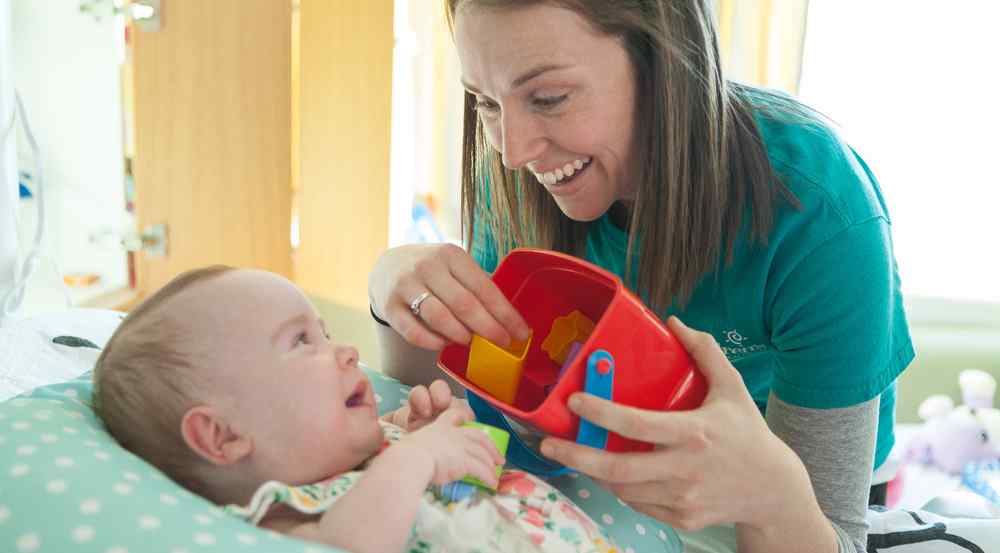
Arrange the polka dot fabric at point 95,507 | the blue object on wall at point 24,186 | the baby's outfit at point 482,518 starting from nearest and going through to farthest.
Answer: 1. the polka dot fabric at point 95,507
2. the baby's outfit at point 482,518
3. the blue object on wall at point 24,186

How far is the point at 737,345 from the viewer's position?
3.83 feet

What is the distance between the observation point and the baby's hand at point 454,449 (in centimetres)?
81

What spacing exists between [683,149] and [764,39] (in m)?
1.76

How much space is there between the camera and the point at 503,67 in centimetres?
98

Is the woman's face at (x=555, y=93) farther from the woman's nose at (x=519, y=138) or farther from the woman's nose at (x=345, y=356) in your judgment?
the woman's nose at (x=345, y=356)

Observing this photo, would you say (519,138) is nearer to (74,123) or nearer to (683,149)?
(683,149)

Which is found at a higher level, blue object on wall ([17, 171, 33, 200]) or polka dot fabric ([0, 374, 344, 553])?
blue object on wall ([17, 171, 33, 200])

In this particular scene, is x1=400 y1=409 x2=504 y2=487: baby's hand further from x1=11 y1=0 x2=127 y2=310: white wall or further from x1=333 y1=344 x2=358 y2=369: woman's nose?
x1=11 y1=0 x2=127 y2=310: white wall

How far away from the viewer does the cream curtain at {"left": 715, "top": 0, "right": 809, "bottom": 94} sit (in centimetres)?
257

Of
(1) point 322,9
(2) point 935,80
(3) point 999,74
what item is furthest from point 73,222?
(3) point 999,74

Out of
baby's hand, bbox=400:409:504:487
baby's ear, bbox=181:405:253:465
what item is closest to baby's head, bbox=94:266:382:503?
baby's ear, bbox=181:405:253:465

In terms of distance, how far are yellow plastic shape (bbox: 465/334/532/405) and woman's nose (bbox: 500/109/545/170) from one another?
23 centimetres

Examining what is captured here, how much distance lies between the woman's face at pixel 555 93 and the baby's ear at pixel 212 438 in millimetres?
436

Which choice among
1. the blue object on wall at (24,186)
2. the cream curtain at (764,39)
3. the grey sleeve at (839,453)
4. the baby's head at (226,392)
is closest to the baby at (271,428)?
the baby's head at (226,392)
